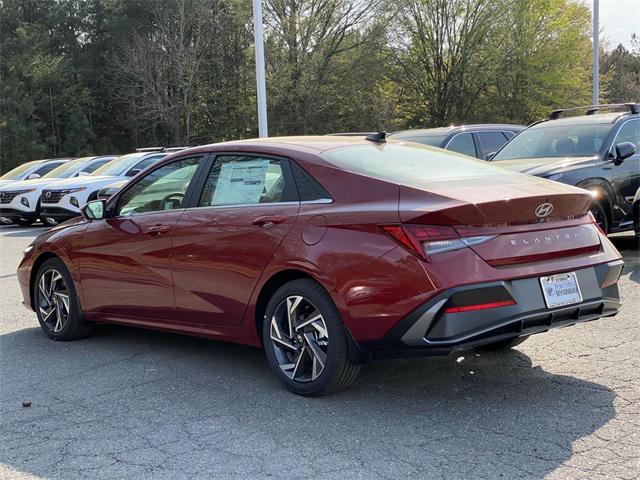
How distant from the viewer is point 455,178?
14.4 ft

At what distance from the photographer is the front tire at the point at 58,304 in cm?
597

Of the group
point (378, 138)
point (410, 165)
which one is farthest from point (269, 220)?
point (378, 138)

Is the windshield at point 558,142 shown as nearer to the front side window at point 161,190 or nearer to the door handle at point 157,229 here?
the front side window at point 161,190

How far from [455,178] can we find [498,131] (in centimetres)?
827

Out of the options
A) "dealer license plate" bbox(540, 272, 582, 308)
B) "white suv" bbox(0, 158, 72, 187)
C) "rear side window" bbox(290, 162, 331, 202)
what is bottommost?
"dealer license plate" bbox(540, 272, 582, 308)

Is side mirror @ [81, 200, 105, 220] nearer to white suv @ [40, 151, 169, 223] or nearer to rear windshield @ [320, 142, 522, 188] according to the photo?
rear windshield @ [320, 142, 522, 188]

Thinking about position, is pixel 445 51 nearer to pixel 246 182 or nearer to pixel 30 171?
pixel 30 171

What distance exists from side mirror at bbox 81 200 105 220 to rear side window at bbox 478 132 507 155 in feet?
24.2

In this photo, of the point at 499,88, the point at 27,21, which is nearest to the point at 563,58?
the point at 499,88

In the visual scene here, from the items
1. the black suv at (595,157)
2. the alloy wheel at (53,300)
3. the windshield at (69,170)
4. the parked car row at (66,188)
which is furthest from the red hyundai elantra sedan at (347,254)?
the windshield at (69,170)

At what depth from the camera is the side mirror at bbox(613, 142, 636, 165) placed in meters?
8.79

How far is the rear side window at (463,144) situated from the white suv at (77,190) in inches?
263

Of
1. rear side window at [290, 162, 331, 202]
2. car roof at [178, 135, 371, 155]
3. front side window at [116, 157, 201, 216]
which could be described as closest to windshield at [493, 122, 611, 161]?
car roof at [178, 135, 371, 155]

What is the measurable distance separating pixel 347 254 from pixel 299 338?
26.7 inches
